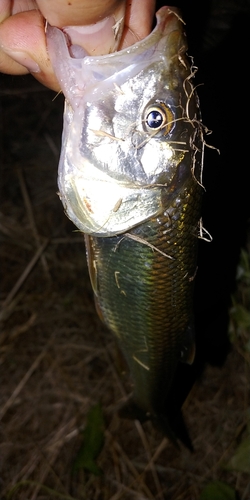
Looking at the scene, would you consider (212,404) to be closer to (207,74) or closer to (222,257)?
(222,257)

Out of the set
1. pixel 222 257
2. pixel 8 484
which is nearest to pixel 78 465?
pixel 8 484

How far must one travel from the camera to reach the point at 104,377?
3.34 meters

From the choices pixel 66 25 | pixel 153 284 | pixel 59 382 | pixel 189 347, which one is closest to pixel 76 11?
pixel 66 25

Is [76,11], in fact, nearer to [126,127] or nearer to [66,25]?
[66,25]

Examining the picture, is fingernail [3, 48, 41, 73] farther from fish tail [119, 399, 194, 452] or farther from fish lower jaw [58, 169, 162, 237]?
fish tail [119, 399, 194, 452]

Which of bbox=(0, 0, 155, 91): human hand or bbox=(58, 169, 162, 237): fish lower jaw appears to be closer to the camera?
bbox=(0, 0, 155, 91): human hand

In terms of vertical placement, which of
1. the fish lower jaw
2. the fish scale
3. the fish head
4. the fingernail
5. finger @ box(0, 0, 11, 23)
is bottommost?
the fish scale

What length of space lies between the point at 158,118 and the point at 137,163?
143mm

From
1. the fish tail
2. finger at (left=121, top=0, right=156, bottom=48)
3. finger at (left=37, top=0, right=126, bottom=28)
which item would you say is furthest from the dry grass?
finger at (left=37, top=0, right=126, bottom=28)

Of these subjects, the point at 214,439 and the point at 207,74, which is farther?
the point at 214,439

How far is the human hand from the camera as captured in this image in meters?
1.13

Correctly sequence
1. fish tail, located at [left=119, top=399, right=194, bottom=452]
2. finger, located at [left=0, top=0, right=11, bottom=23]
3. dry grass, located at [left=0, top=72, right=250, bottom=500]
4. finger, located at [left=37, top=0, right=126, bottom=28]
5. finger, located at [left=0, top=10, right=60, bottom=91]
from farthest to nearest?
dry grass, located at [left=0, top=72, right=250, bottom=500] → fish tail, located at [left=119, top=399, right=194, bottom=452] → finger, located at [left=0, top=0, right=11, bottom=23] → finger, located at [left=0, top=10, right=60, bottom=91] → finger, located at [left=37, top=0, right=126, bottom=28]

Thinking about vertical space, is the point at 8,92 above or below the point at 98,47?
below

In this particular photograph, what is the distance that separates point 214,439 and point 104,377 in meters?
0.96
